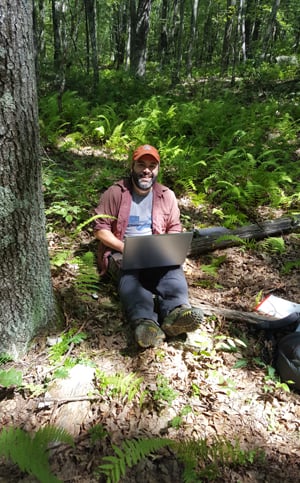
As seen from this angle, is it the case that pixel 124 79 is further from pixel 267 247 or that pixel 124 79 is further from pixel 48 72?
pixel 267 247

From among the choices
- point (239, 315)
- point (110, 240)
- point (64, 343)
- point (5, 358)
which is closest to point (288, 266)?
point (239, 315)

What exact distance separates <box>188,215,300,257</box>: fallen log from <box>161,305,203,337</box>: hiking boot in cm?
163

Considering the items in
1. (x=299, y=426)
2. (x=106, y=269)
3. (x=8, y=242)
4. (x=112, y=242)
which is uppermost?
(x=8, y=242)

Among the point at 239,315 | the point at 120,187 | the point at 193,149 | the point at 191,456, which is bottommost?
the point at 191,456

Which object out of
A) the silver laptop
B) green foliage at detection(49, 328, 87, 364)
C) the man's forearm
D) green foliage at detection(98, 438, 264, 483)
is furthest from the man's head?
green foliage at detection(98, 438, 264, 483)

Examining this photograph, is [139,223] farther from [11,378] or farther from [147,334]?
[11,378]

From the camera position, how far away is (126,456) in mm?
2195

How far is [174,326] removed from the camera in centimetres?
318

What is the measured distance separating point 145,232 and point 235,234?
1672 mm

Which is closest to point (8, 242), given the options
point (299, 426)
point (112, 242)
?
point (112, 242)

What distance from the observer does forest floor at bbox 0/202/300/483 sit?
240 centimetres

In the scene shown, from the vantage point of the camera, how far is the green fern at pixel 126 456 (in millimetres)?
2129

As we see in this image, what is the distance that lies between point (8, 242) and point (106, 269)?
5.20 feet

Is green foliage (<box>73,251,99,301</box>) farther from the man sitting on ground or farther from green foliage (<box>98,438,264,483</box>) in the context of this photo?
green foliage (<box>98,438,264,483</box>)
